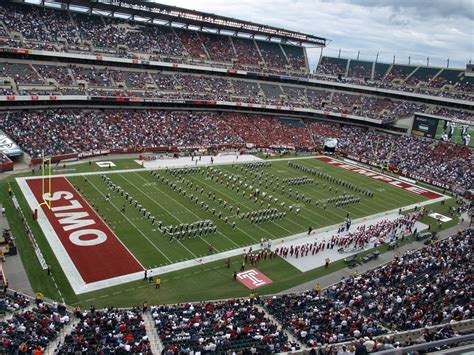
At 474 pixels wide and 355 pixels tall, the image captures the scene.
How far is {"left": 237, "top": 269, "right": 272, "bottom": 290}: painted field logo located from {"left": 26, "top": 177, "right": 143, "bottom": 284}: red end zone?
534cm

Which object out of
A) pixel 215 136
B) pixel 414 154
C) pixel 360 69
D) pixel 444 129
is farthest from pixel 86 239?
pixel 360 69

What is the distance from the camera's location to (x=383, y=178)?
46.4 m

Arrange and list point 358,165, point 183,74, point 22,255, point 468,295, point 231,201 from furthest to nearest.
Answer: point 183,74 → point 358,165 → point 231,201 → point 22,255 → point 468,295

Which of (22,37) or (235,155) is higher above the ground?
(22,37)

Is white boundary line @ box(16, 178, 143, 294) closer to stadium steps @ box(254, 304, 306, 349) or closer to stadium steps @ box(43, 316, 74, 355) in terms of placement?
stadium steps @ box(43, 316, 74, 355)

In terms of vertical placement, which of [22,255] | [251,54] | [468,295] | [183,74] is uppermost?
[251,54]

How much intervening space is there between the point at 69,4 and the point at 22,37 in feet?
31.1

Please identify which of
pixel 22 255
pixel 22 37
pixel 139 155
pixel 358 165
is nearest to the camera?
pixel 22 255

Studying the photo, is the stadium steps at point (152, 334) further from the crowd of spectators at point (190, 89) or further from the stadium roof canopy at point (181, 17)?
the stadium roof canopy at point (181, 17)

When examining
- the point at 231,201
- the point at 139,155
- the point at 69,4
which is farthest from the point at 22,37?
the point at 231,201

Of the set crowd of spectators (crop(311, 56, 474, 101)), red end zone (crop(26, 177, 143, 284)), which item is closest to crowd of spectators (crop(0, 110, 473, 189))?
crowd of spectators (crop(311, 56, 474, 101))

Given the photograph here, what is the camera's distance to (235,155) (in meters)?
48.0

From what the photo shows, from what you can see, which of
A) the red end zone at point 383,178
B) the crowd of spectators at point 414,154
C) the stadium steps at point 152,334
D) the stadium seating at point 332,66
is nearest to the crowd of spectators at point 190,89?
the crowd of spectators at point 414,154

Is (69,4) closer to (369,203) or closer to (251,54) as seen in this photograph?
(251,54)
